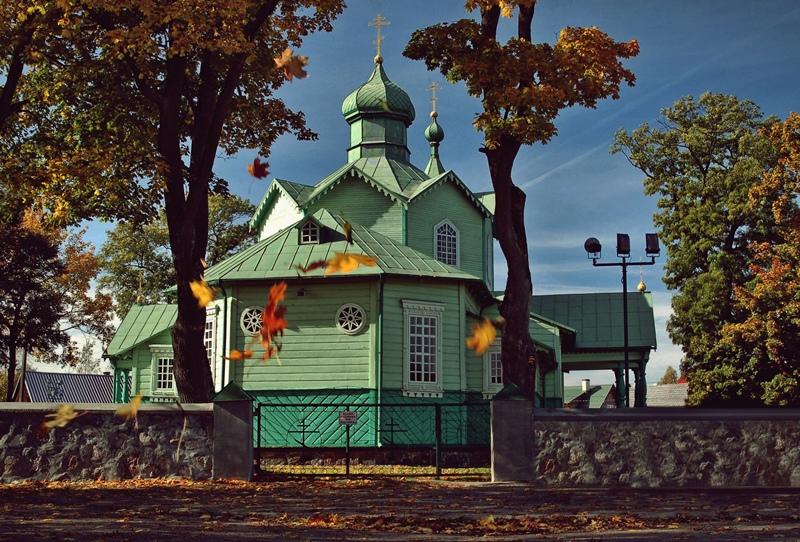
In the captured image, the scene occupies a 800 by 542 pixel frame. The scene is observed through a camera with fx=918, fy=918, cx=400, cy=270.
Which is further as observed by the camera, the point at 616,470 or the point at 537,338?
the point at 537,338

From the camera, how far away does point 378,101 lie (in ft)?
103

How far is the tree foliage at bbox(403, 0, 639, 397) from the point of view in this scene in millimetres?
15523

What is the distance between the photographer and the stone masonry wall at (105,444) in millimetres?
13805

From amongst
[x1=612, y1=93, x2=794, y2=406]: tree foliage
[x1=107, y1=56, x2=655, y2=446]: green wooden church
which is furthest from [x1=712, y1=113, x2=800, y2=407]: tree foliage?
[x1=107, y1=56, x2=655, y2=446]: green wooden church

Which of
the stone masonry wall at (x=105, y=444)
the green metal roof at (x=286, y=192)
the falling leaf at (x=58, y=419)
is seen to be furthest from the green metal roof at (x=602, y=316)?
the falling leaf at (x=58, y=419)

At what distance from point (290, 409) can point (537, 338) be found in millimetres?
10050

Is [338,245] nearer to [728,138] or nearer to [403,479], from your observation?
[403,479]

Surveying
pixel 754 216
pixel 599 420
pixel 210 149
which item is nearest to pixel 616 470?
pixel 599 420

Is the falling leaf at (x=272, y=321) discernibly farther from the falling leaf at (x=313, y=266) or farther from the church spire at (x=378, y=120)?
the church spire at (x=378, y=120)

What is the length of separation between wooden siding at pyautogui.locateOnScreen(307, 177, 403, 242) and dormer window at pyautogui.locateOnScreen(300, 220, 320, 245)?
436 centimetres

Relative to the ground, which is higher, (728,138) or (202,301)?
(728,138)

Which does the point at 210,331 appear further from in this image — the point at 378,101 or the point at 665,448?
the point at 665,448

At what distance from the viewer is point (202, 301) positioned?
15117mm

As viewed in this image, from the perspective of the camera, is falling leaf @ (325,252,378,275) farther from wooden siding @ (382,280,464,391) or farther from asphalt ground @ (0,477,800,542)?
asphalt ground @ (0,477,800,542)
